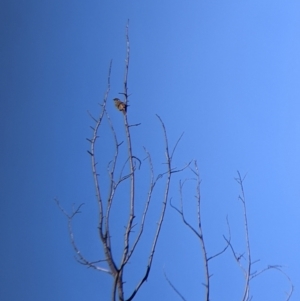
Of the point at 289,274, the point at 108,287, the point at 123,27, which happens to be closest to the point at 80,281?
the point at 108,287

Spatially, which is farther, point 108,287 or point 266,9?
point 266,9

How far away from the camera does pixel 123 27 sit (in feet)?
5.01

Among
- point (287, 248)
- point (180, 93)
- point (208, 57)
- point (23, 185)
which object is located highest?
point (208, 57)

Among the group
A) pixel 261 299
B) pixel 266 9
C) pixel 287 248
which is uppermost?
pixel 266 9

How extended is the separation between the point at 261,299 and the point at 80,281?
555mm

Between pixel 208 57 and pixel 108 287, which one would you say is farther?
pixel 208 57

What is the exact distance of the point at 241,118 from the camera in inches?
60.4

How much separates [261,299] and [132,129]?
662 mm

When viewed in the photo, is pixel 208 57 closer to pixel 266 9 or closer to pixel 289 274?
pixel 266 9

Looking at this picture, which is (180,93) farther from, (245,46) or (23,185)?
(23,185)

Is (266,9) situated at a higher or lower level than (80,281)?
higher

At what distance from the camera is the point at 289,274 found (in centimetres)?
142

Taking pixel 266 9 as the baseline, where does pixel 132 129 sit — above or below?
below

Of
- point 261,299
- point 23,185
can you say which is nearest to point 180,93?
point 23,185
